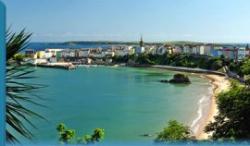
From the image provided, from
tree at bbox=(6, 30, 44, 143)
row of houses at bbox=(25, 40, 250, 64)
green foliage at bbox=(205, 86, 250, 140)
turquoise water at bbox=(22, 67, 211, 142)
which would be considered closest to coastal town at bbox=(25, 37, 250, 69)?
row of houses at bbox=(25, 40, 250, 64)

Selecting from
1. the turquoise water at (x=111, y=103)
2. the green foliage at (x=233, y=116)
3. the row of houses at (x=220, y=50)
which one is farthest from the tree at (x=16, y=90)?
the turquoise water at (x=111, y=103)

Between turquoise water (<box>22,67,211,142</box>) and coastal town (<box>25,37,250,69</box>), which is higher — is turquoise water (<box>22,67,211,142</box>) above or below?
below

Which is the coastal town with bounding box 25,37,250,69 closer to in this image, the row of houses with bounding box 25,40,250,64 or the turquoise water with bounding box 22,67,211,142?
the row of houses with bounding box 25,40,250,64

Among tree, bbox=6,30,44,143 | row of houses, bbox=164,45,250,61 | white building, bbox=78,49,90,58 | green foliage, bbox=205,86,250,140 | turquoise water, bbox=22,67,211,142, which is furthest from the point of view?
turquoise water, bbox=22,67,211,142

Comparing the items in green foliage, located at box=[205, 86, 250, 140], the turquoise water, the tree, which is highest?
the tree

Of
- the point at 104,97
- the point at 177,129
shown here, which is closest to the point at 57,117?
the point at 104,97

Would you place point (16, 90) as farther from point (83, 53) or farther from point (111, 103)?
point (111, 103)

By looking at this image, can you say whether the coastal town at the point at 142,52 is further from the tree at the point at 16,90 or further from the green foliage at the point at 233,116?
the tree at the point at 16,90

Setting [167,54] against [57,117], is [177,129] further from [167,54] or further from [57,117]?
[57,117]
